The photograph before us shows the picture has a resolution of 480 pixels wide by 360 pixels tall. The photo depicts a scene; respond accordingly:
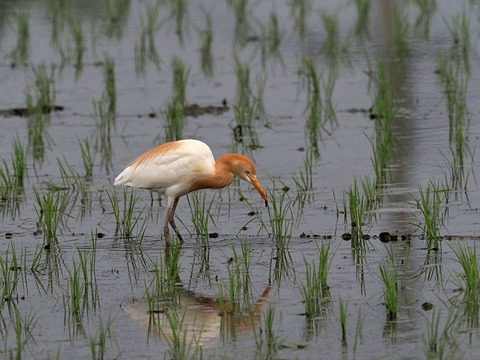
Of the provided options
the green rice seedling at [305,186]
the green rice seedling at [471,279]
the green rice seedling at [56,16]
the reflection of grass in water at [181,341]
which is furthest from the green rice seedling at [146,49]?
the green rice seedling at [471,279]

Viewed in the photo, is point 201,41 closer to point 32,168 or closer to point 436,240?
point 32,168

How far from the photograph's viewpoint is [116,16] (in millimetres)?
18156

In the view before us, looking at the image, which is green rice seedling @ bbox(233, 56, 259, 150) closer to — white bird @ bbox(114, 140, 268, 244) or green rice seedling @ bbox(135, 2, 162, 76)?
white bird @ bbox(114, 140, 268, 244)

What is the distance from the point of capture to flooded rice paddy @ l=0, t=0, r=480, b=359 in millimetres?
5766

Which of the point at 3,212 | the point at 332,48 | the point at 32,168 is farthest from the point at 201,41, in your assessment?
the point at 3,212

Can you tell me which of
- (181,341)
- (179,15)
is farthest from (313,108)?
(179,15)

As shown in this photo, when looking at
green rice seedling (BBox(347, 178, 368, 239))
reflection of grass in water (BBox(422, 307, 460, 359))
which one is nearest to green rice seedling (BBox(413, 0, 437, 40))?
green rice seedling (BBox(347, 178, 368, 239))

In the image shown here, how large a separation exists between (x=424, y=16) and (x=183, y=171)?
9795 mm

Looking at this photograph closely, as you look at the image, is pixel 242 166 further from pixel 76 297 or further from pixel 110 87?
pixel 110 87

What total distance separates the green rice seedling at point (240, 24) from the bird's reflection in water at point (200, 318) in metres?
Answer: 9.54

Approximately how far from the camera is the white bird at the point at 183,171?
7.72 meters

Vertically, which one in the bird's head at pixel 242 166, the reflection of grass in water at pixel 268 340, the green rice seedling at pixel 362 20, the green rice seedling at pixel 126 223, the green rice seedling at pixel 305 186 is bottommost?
the reflection of grass in water at pixel 268 340

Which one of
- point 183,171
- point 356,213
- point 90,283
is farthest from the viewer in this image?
point 183,171

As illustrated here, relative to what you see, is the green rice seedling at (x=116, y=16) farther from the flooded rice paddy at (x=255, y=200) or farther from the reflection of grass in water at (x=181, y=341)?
the reflection of grass in water at (x=181, y=341)
